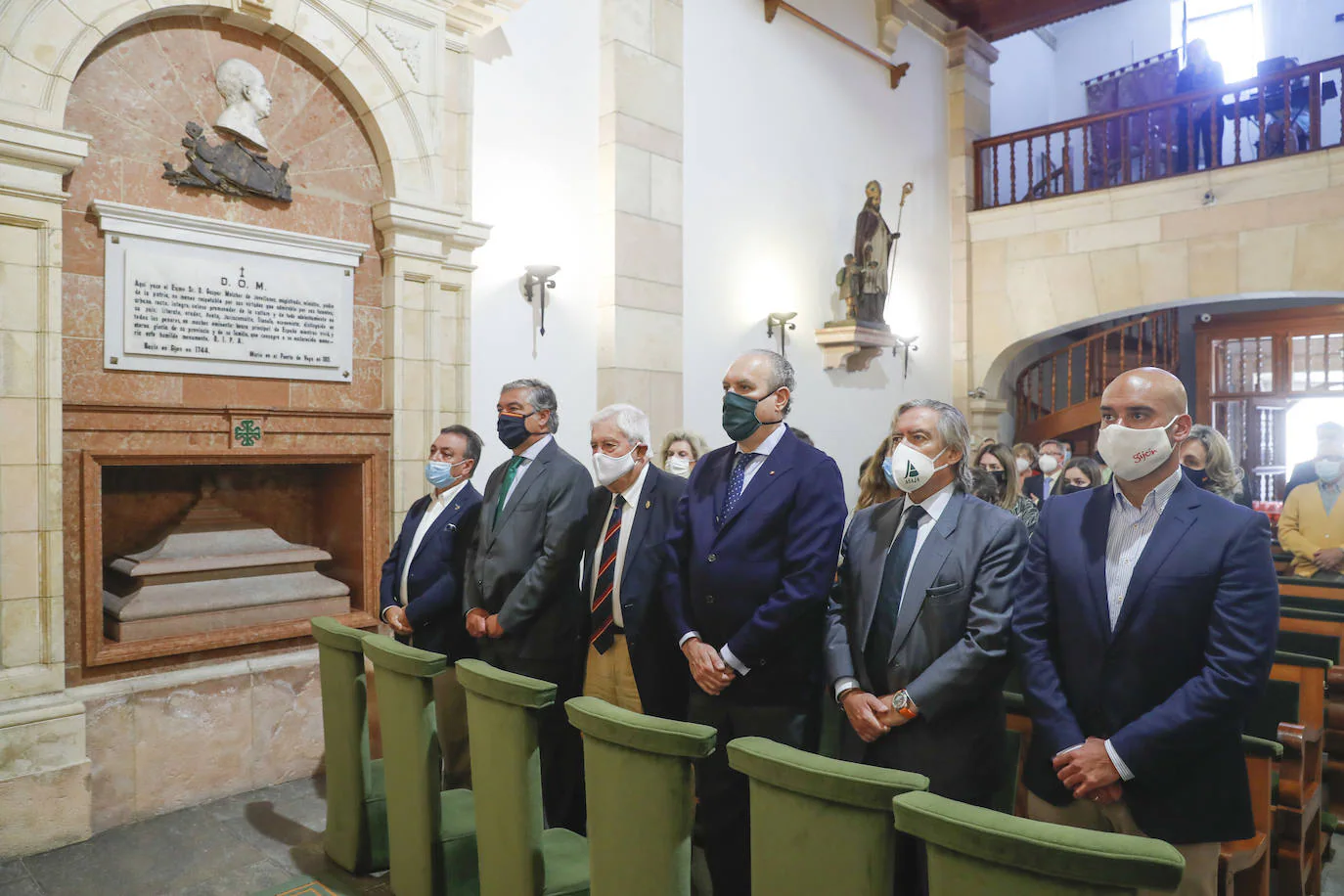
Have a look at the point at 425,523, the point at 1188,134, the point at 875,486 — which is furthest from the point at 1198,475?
the point at 1188,134

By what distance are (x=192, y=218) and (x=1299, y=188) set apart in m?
7.04

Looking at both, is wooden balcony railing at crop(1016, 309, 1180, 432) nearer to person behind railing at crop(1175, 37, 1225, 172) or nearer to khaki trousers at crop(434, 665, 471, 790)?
person behind railing at crop(1175, 37, 1225, 172)

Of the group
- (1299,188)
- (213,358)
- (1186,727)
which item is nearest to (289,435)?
(213,358)

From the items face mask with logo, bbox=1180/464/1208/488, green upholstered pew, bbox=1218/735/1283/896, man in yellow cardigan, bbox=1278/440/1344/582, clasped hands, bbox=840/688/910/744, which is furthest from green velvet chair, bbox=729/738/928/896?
man in yellow cardigan, bbox=1278/440/1344/582

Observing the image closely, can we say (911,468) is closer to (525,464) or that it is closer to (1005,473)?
(525,464)

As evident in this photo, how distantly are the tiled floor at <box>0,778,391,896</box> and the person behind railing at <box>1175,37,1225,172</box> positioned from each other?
7.42m

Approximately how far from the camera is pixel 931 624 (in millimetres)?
1993

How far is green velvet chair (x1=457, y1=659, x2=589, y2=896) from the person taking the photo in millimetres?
1877

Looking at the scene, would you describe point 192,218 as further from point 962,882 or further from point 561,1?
point 962,882

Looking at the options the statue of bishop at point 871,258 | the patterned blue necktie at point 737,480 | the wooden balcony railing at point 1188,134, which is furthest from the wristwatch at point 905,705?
the wooden balcony railing at point 1188,134

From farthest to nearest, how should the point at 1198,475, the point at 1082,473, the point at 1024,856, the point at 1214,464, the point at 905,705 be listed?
1. the point at 1082,473
2. the point at 1198,475
3. the point at 1214,464
4. the point at 905,705
5. the point at 1024,856

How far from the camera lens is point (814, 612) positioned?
2.24 metres

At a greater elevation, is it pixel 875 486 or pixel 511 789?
pixel 875 486

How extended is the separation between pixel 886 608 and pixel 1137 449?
0.63m
